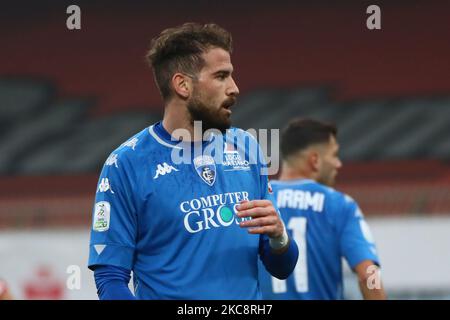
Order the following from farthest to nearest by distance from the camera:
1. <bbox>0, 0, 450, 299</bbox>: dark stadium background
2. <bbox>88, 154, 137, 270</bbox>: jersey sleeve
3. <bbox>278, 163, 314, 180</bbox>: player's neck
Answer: <bbox>0, 0, 450, 299</bbox>: dark stadium background, <bbox>278, 163, 314, 180</bbox>: player's neck, <bbox>88, 154, 137, 270</bbox>: jersey sleeve

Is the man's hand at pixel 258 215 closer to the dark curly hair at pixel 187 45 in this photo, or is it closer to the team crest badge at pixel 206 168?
the team crest badge at pixel 206 168

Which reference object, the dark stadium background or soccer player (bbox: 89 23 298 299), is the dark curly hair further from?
the dark stadium background

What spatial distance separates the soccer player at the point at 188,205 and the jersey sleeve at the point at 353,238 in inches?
73.3

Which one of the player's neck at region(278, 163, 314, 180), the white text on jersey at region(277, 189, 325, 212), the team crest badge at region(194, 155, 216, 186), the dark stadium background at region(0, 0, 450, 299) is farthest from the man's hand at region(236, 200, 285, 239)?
the dark stadium background at region(0, 0, 450, 299)

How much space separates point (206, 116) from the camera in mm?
3533

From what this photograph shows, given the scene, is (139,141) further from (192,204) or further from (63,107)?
(63,107)

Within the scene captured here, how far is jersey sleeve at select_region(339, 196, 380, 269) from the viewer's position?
17.6ft

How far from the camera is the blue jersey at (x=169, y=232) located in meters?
3.41

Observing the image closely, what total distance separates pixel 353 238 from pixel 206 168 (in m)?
2.08

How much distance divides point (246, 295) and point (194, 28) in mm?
1071

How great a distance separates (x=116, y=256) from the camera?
338 centimetres

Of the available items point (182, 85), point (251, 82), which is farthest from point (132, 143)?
point (251, 82)

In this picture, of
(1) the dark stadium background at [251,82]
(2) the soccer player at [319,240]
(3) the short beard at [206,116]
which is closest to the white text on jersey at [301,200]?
(2) the soccer player at [319,240]
